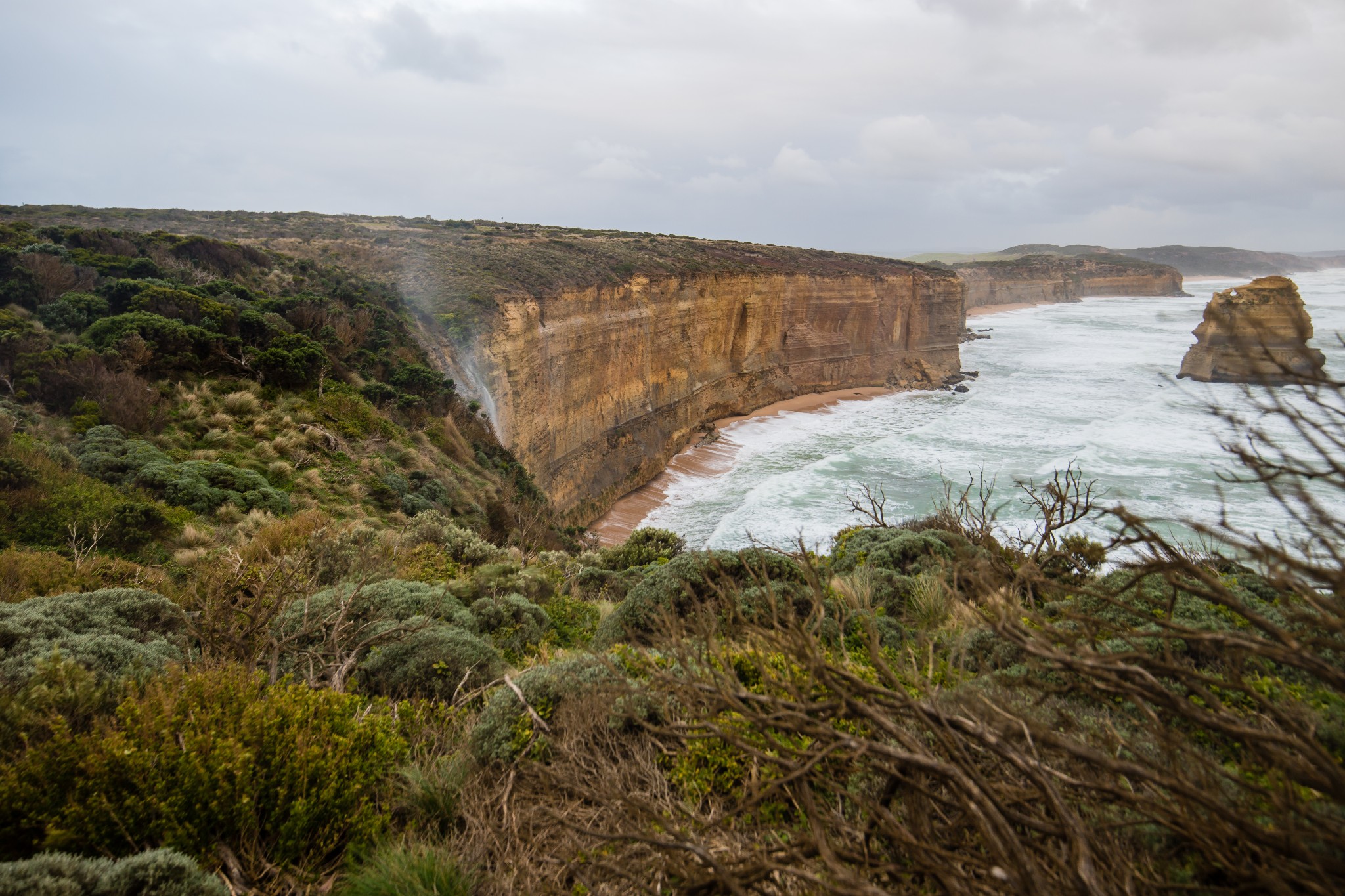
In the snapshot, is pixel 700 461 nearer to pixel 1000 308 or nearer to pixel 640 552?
pixel 640 552

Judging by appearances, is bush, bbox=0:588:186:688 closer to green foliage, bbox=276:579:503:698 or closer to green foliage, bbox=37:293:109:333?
green foliage, bbox=276:579:503:698

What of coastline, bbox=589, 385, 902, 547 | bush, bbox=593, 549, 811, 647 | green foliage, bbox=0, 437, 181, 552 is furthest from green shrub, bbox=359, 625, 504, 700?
coastline, bbox=589, 385, 902, 547

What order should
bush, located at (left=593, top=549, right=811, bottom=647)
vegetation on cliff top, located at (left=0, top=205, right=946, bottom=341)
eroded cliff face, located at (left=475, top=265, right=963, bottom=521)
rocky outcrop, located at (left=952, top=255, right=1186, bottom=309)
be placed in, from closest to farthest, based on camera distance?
bush, located at (left=593, top=549, right=811, bottom=647), eroded cliff face, located at (left=475, top=265, right=963, bottom=521), vegetation on cliff top, located at (left=0, top=205, right=946, bottom=341), rocky outcrop, located at (left=952, top=255, right=1186, bottom=309)

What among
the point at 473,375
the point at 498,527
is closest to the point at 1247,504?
the point at 498,527

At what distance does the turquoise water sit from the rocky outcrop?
4263cm

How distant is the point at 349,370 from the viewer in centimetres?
1648

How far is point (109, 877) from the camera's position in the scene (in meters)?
2.72

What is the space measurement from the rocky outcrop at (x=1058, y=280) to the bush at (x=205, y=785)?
307 ft

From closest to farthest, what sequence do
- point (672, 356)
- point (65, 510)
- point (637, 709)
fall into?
point (637, 709) < point (65, 510) < point (672, 356)

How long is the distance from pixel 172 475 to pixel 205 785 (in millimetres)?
8161

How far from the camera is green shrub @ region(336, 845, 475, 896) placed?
3008 millimetres

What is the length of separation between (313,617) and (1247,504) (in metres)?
25.3

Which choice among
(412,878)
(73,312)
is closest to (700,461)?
(73,312)

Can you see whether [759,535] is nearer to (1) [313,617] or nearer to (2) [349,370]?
(2) [349,370]
